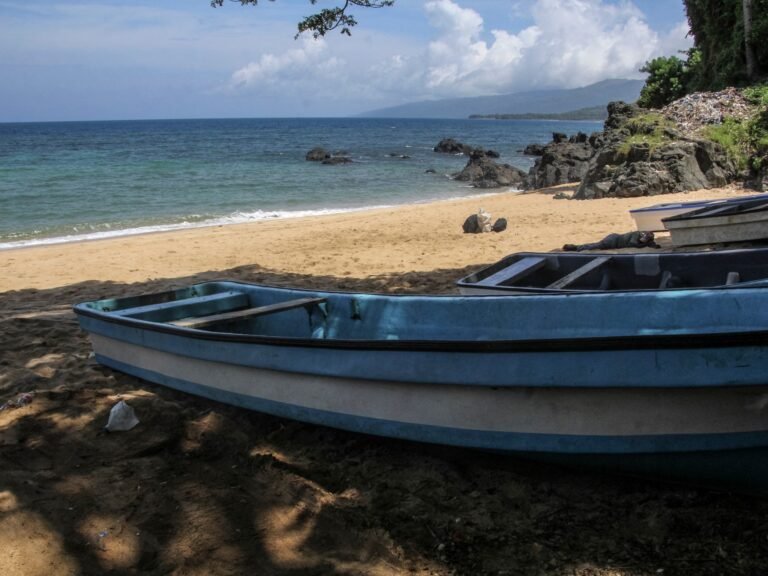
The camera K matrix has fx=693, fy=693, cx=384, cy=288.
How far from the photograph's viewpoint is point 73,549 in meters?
3.04

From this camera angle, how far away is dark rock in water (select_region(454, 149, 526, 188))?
95.5 feet

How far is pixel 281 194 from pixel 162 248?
1329 centimetres

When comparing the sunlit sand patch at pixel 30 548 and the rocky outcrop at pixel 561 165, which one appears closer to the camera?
the sunlit sand patch at pixel 30 548

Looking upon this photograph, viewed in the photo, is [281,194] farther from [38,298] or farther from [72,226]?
[38,298]

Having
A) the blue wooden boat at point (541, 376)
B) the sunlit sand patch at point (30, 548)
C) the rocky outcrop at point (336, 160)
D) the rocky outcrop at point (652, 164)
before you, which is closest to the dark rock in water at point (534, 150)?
the rocky outcrop at point (336, 160)

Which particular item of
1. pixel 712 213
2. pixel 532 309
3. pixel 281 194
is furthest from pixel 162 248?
pixel 281 194

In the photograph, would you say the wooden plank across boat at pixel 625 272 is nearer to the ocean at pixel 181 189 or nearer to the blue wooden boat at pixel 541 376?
the blue wooden boat at pixel 541 376

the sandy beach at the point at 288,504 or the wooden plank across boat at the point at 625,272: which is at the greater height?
the wooden plank across boat at the point at 625,272

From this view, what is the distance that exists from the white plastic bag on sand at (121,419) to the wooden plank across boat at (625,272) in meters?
2.41

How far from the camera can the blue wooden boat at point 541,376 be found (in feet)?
9.40

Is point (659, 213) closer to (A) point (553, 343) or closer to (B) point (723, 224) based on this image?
(B) point (723, 224)

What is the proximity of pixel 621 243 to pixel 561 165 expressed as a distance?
1529 cm

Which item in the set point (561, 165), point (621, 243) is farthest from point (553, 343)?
point (561, 165)

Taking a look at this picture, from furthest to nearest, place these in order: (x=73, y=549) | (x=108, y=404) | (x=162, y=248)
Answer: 1. (x=162, y=248)
2. (x=108, y=404)
3. (x=73, y=549)
